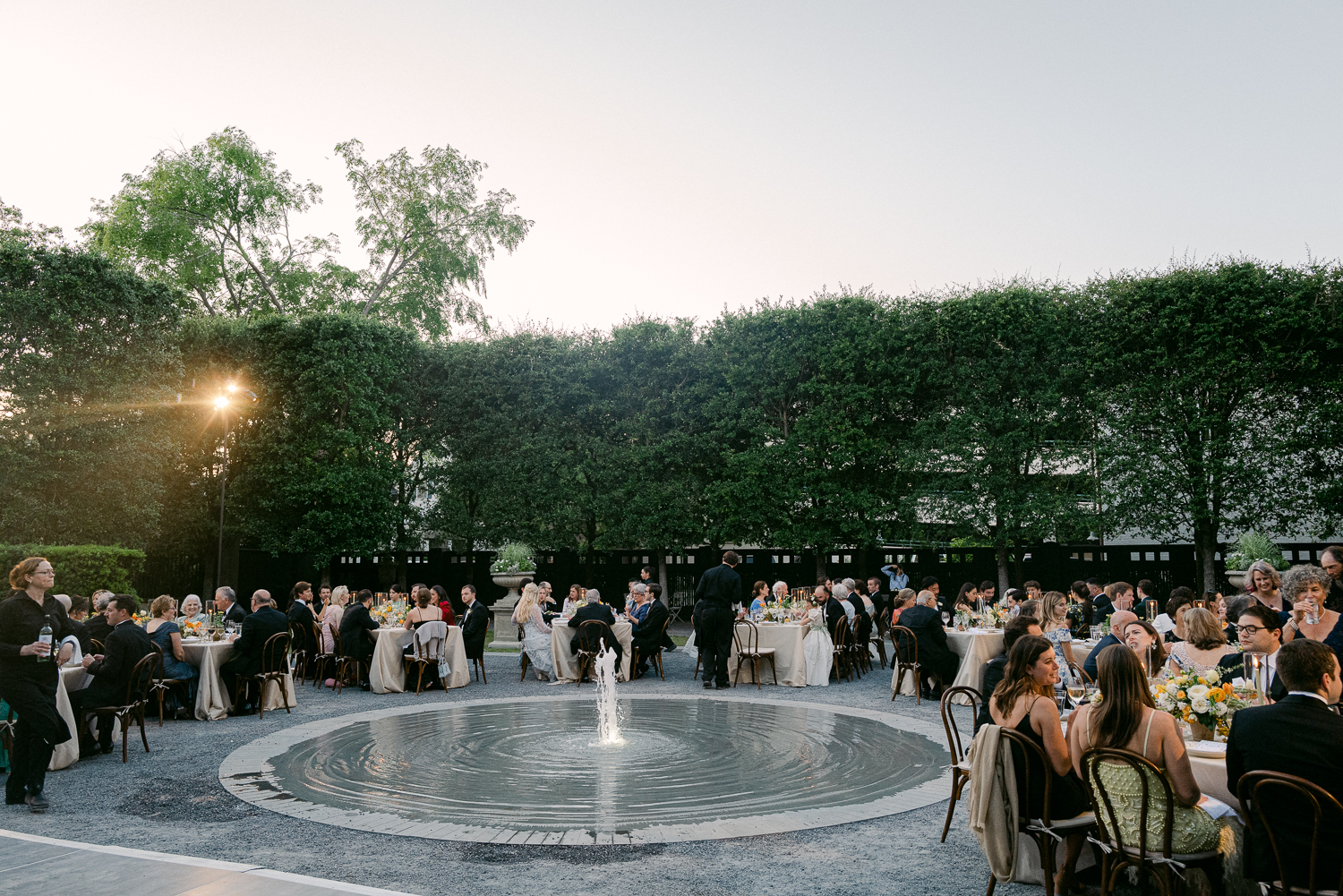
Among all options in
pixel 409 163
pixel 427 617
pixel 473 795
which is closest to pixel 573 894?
pixel 473 795

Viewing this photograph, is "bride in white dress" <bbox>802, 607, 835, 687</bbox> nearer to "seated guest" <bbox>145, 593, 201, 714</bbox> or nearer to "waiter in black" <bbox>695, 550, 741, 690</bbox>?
"waiter in black" <bbox>695, 550, 741, 690</bbox>

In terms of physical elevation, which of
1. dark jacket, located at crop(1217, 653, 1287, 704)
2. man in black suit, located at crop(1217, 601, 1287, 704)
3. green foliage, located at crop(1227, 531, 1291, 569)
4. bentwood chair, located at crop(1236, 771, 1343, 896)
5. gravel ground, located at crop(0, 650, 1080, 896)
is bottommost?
gravel ground, located at crop(0, 650, 1080, 896)

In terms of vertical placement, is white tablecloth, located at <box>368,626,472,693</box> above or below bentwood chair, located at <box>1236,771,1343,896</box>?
below

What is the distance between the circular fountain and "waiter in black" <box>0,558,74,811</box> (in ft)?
4.14

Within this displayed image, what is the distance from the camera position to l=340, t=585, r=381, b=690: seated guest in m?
12.1

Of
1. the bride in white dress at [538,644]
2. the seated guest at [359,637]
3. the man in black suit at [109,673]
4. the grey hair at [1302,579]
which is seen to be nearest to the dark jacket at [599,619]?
the bride in white dress at [538,644]

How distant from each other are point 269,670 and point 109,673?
236 cm

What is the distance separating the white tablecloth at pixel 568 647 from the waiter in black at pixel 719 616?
53.1 inches

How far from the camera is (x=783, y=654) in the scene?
1240 cm

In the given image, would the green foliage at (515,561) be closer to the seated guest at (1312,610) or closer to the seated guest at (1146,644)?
the seated guest at (1146,644)

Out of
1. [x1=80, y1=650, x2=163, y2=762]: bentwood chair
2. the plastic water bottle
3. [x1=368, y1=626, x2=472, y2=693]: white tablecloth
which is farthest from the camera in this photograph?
[x1=368, y1=626, x2=472, y2=693]: white tablecloth

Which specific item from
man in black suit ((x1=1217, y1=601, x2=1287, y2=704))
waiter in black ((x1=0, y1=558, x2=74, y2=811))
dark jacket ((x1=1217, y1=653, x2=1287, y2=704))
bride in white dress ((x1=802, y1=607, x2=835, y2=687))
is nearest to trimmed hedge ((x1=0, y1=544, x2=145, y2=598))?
waiter in black ((x1=0, y1=558, x2=74, y2=811))

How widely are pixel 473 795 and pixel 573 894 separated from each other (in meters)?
2.16

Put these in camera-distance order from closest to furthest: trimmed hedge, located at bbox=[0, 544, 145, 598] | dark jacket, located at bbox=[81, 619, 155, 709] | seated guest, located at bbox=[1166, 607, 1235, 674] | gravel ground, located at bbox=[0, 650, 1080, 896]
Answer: gravel ground, located at bbox=[0, 650, 1080, 896] < seated guest, located at bbox=[1166, 607, 1235, 674] < dark jacket, located at bbox=[81, 619, 155, 709] < trimmed hedge, located at bbox=[0, 544, 145, 598]
